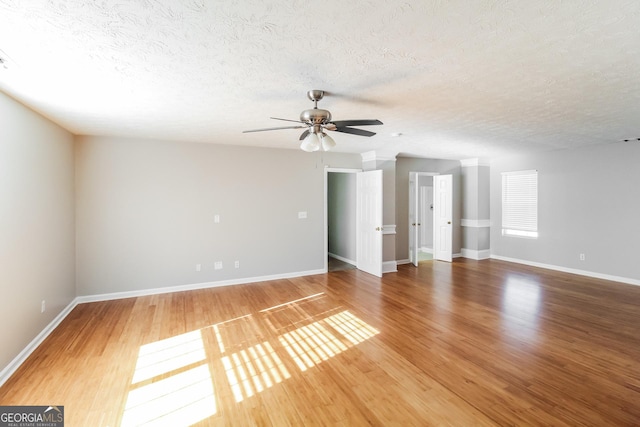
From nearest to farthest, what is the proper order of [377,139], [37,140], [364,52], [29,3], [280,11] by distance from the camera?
[29,3] → [280,11] → [364,52] → [37,140] → [377,139]

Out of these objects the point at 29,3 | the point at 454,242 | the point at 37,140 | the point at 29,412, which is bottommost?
Answer: the point at 29,412

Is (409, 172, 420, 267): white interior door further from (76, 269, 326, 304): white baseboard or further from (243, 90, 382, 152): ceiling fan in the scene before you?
(243, 90, 382, 152): ceiling fan

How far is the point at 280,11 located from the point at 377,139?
3377mm

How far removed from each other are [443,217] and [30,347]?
7.62 meters

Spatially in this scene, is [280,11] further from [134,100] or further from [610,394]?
[610,394]

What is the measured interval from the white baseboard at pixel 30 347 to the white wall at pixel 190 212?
69cm

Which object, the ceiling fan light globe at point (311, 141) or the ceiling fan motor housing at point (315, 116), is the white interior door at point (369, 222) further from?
the ceiling fan motor housing at point (315, 116)

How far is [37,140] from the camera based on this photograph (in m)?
3.14

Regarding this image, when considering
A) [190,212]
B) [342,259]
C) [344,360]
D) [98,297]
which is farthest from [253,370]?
[342,259]

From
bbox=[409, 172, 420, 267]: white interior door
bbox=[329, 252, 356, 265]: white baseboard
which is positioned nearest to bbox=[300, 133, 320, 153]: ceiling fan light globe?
bbox=[329, 252, 356, 265]: white baseboard

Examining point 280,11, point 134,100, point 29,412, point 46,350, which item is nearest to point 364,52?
point 280,11

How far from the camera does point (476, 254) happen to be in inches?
288

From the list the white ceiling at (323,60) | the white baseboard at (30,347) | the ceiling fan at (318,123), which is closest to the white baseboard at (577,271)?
the white ceiling at (323,60)

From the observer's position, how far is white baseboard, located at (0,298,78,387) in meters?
2.47
